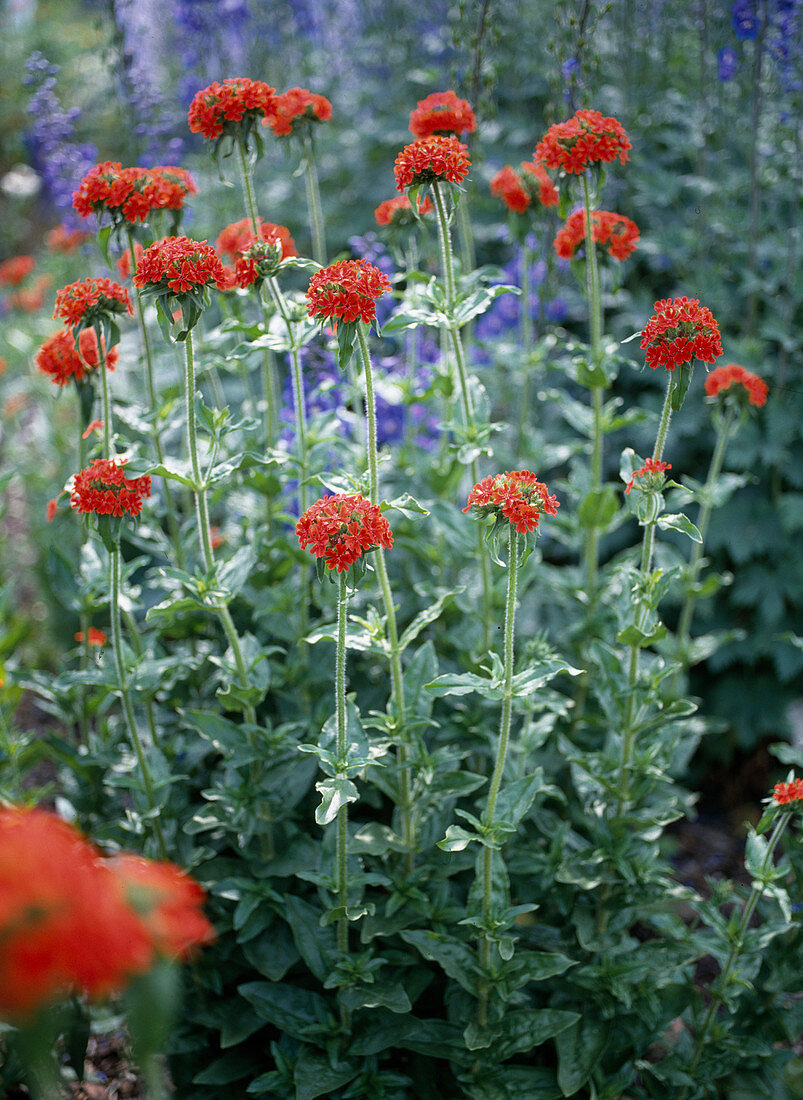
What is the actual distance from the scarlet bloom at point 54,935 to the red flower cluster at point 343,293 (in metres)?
1.30

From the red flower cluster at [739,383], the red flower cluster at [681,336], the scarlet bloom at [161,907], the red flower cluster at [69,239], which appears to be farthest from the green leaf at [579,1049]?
the red flower cluster at [69,239]

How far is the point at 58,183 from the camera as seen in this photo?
4426 mm

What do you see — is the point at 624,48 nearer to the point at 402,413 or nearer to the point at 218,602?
the point at 402,413

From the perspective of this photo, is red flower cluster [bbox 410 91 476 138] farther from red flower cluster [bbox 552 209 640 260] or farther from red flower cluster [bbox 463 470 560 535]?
red flower cluster [bbox 463 470 560 535]

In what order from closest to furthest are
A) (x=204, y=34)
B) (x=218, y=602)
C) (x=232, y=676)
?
(x=218, y=602)
(x=232, y=676)
(x=204, y=34)

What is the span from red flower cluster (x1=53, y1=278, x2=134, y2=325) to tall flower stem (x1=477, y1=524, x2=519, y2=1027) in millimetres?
1189

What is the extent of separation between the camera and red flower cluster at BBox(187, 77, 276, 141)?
7.45ft

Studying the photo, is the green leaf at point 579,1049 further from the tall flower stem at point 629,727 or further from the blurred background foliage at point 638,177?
the blurred background foliage at point 638,177

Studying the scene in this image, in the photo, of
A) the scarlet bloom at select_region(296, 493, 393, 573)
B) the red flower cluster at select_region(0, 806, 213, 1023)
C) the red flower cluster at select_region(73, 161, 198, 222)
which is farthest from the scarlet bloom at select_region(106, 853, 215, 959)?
Answer: the red flower cluster at select_region(73, 161, 198, 222)

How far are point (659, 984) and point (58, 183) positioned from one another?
4.49m

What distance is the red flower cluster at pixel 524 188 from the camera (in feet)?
9.21

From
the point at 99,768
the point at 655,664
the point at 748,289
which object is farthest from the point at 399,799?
the point at 748,289

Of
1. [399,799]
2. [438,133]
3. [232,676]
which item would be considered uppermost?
[438,133]

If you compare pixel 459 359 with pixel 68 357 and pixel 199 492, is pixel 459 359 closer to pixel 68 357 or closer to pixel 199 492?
pixel 199 492
